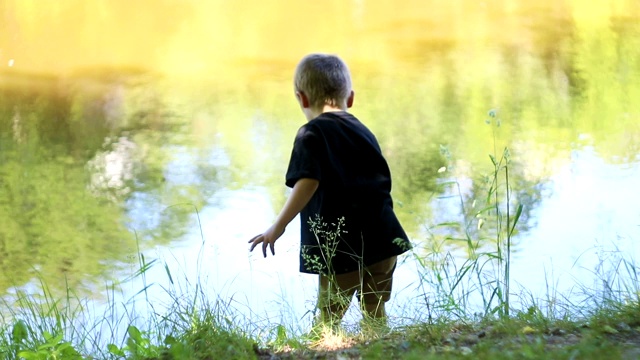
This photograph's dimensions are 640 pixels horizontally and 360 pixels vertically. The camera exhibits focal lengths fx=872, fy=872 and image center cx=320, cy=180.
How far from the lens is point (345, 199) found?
270 cm

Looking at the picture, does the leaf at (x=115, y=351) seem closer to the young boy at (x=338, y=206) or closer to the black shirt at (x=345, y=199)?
the young boy at (x=338, y=206)

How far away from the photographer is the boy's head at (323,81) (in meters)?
2.82

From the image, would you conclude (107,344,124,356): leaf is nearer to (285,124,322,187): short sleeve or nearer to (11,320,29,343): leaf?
(11,320,29,343): leaf

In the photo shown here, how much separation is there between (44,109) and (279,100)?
1980mm

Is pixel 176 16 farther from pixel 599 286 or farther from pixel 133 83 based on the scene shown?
pixel 599 286

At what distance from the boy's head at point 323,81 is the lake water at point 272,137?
454mm

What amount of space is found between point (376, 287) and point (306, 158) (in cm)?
Result: 50

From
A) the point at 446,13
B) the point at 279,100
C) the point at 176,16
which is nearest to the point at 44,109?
the point at 279,100

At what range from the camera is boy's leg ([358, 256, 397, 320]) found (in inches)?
109

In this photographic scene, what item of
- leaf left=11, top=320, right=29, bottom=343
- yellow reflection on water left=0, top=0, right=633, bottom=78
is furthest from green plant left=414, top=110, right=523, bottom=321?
yellow reflection on water left=0, top=0, right=633, bottom=78

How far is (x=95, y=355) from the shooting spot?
2588mm

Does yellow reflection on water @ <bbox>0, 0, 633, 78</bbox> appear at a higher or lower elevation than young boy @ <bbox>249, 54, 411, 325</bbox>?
higher

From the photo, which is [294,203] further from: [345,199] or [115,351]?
[115,351]

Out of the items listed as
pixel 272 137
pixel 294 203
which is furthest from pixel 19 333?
pixel 272 137
